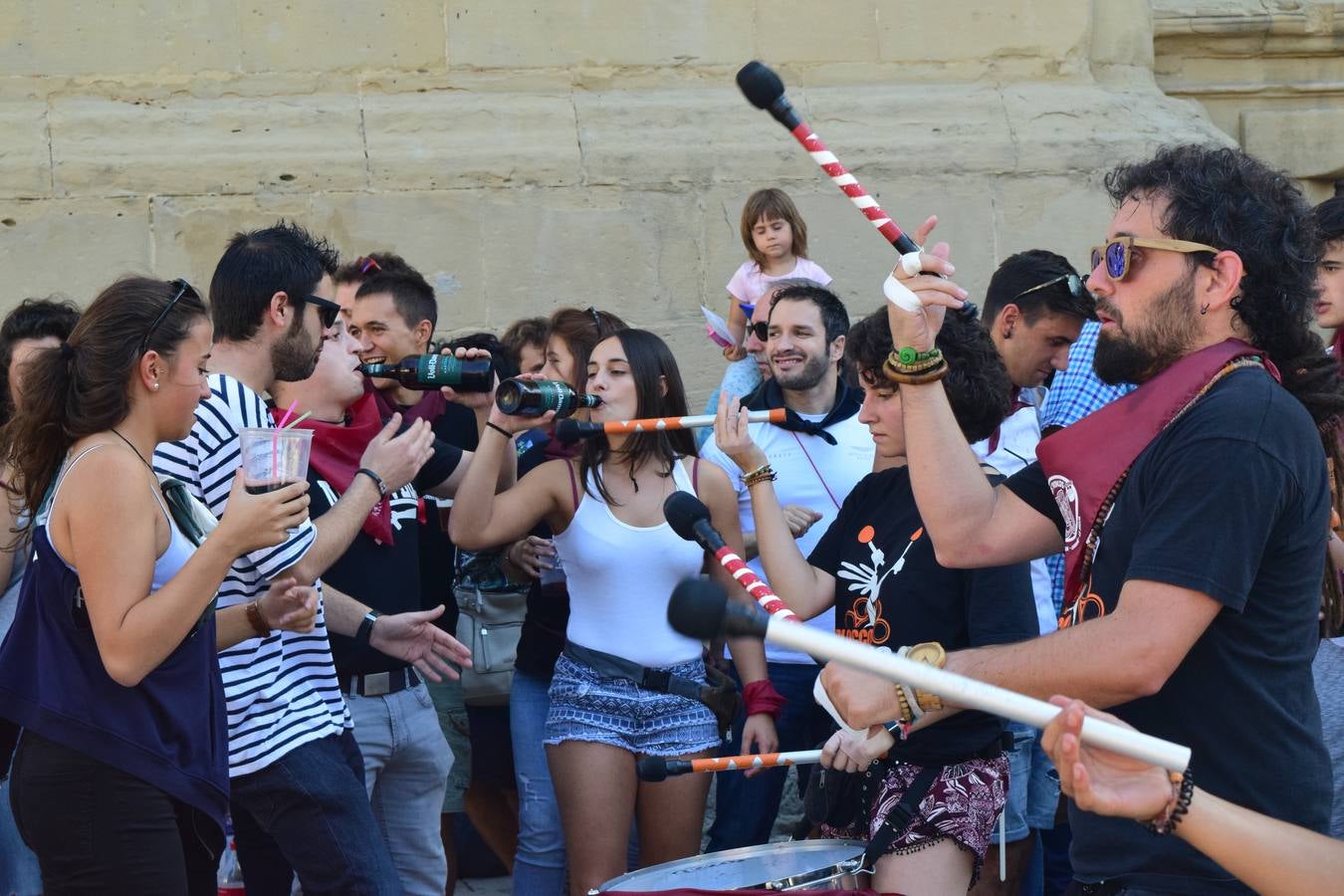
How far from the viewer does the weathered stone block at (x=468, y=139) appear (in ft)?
19.5

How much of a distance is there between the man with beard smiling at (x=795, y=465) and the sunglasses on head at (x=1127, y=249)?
1.87m

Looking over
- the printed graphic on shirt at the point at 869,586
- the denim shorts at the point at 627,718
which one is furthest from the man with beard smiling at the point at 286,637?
the printed graphic on shirt at the point at 869,586

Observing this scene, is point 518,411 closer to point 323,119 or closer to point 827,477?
point 827,477

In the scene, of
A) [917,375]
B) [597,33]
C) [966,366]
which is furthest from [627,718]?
[597,33]

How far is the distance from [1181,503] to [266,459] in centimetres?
177

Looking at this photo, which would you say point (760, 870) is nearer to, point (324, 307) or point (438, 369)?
point (324, 307)

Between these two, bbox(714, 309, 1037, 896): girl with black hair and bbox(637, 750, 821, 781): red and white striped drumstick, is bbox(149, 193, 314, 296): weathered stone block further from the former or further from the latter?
bbox(637, 750, 821, 781): red and white striped drumstick

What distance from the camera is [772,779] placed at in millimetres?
4527

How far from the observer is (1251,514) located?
2.34 m

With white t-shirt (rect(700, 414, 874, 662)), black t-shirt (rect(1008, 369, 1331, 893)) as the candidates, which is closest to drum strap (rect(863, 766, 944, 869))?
black t-shirt (rect(1008, 369, 1331, 893))

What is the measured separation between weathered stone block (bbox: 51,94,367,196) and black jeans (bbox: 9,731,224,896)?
3.14 meters

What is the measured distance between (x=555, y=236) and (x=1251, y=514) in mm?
4002

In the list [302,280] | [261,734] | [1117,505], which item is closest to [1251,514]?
[1117,505]

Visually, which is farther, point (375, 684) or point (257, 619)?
point (375, 684)
